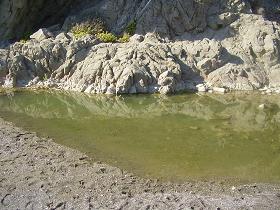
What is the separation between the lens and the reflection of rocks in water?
60.7 feet

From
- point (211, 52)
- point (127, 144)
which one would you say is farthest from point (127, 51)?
point (127, 144)

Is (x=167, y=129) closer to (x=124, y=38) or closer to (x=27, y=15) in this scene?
(x=124, y=38)

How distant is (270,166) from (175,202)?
3975 mm

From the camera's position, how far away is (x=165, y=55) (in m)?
24.4

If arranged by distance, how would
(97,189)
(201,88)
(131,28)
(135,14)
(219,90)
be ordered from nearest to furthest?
(97,189) → (219,90) → (201,88) → (131,28) → (135,14)

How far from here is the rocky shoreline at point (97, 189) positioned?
11.0 metres

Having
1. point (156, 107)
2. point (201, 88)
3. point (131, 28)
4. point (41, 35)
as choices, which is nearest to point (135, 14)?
point (131, 28)

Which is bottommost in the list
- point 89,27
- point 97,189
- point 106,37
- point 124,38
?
point 97,189

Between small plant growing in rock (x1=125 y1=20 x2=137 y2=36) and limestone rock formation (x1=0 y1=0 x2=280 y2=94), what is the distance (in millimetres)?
278

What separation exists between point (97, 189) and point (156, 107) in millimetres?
8831

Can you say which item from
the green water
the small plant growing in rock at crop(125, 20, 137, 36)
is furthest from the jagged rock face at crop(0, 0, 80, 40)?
the green water

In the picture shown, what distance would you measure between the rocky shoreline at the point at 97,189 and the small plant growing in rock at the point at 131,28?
1434 cm

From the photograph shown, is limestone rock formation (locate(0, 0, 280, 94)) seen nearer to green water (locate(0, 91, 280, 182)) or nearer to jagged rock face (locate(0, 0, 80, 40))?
green water (locate(0, 91, 280, 182))

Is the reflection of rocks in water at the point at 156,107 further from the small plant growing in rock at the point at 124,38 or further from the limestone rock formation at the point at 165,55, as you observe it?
the small plant growing in rock at the point at 124,38
